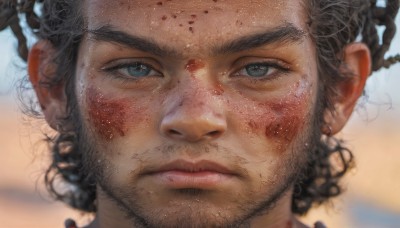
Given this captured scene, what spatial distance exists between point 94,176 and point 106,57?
0.52 m

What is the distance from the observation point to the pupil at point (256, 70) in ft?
11.2

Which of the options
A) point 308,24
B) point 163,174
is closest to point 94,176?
point 163,174

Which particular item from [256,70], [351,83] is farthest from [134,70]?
[351,83]

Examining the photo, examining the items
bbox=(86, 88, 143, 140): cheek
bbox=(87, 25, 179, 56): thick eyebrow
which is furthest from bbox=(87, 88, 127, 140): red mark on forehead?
bbox=(87, 25, 179, 56): thick eyebrow

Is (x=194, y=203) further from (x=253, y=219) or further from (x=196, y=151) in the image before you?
(x=253, y=219)

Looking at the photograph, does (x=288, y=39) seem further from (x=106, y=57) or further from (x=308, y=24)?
(x=106, y=57)

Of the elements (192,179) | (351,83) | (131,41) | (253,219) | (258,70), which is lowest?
(253,219)

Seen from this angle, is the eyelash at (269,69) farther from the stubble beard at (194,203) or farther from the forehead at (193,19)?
the stubble beard at (194,203)

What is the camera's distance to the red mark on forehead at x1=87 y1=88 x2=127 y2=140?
339 cm

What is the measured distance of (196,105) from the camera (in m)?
→ 3.19

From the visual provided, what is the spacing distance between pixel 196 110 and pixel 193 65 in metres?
0.21

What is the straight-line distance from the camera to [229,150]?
322cm

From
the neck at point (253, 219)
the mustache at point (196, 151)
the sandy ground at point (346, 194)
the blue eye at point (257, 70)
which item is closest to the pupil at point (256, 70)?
the blue eye at point (257, 70)

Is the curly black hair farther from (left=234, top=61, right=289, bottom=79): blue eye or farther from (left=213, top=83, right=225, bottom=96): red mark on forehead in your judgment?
(left=213, top=83, right=225, bottom=96): red mark on forehead
